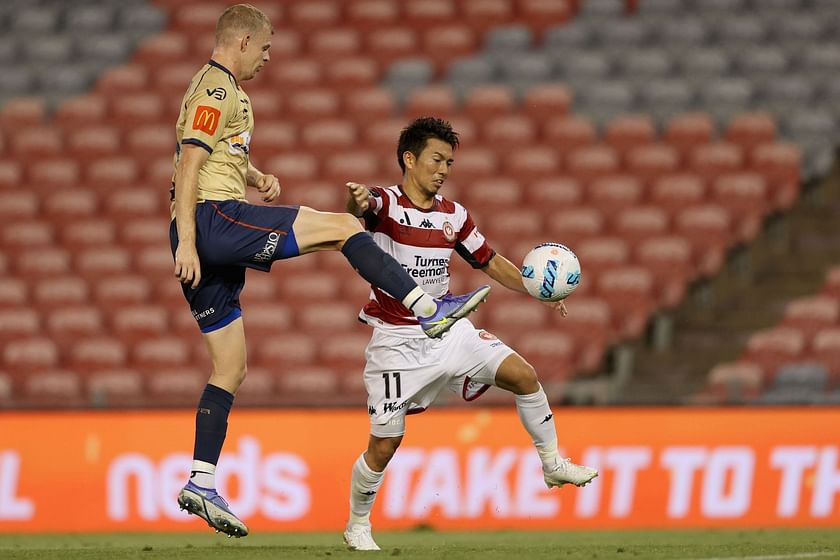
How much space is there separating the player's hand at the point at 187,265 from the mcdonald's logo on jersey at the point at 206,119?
1.63ft

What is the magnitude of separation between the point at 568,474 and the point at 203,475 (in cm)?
174

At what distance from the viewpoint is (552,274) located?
18.4 ft

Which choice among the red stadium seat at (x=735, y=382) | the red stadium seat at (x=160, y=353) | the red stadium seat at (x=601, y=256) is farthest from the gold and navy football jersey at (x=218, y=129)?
the red stadium seat at (x=601, y=256)

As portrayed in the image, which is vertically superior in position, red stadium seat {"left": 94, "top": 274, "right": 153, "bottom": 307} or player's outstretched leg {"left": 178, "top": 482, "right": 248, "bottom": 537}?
red stadium seat {"left": 94, "top": 274, "right": 153, "bottom": 307}

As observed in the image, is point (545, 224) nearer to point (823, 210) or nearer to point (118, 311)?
point (823, 210)

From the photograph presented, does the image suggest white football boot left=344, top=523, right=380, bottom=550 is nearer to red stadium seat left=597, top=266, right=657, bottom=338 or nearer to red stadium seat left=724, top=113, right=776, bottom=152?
red stadium seat left=597, top=266, right=657, bottom=338

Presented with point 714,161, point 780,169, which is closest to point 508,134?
point 714,161

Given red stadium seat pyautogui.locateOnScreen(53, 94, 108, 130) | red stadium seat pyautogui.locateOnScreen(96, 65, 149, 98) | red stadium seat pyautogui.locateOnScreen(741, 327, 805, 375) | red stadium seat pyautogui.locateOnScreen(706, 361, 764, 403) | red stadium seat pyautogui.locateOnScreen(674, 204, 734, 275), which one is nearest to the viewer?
red stadium seat pyautogui.locateOnScreen(706, 361, 764, 403)

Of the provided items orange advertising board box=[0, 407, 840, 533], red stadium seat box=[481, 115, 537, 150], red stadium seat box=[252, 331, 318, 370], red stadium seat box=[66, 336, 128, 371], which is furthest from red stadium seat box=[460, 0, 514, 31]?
orange advertising board box=[0, 407, 840, 533]

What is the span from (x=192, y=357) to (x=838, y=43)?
743 centimetres

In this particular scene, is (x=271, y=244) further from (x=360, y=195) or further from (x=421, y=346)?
(x=421, y=346)

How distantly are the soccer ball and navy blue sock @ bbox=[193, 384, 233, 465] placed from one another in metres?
1.49

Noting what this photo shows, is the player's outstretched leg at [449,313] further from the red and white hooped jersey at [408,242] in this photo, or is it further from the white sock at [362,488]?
the white sock at [362,488]

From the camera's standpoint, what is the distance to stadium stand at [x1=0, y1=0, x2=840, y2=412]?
1059 cm
